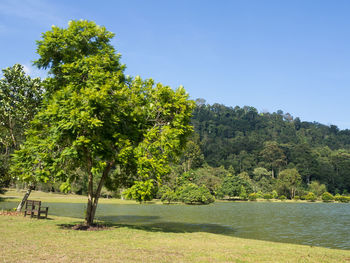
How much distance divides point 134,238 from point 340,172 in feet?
483

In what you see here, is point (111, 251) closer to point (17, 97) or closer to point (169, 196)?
point (17, 97)

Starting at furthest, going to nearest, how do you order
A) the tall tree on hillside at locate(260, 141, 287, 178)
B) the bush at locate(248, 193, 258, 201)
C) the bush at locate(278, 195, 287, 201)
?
the tall tree on hillside at locate(260, 141, 287, 178) < the bush at locate(278, 195, 287, 201) < the bush at locate(248, 193, 258, 201)

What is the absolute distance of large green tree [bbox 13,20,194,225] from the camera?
16.1 meters

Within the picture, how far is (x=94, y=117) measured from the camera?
16.7 meters

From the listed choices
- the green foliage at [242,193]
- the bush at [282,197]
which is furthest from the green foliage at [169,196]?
the bush at [282,197]

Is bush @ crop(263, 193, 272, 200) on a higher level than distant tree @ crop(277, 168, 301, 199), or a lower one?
lower

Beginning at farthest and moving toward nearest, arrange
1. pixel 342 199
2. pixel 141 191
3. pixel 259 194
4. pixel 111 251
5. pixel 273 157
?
pixel 273 157, pixel 342 199, pixel 259 194, pixel 141 191, pixel 111 251

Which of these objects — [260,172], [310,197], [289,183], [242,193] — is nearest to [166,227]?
[242,193]

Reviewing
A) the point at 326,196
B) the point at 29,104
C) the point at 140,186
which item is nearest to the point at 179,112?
the point at 140,186

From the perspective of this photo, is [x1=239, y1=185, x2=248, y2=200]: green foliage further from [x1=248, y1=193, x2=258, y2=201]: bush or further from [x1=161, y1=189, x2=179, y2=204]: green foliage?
[x1=161, y1=189, x2=179, y2=204]: green foliage

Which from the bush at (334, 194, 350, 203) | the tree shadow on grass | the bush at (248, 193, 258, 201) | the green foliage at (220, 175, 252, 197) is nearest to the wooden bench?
the tree shadow on grass

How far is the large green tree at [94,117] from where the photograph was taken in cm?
1611

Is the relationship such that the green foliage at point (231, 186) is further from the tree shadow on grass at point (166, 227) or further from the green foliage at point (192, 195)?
the tree shadow on grass at point (166, 227)

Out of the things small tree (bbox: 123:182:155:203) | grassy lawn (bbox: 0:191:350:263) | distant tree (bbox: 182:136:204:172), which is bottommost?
grassy lawn (bbox: 0:191:350:263)
